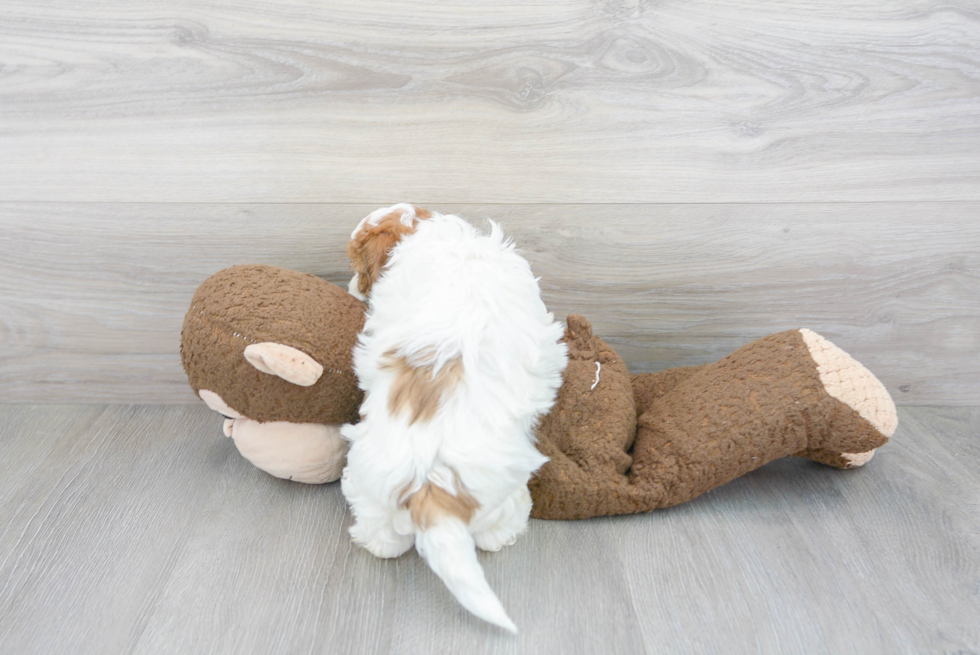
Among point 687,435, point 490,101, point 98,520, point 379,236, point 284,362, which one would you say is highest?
point 490,101

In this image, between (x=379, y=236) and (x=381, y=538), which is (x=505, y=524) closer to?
(x=381, y=538)

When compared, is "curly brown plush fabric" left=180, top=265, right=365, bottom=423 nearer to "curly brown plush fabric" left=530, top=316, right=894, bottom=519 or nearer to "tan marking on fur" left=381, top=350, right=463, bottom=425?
"tan marking on fur" left=381, top=350, right=463, bottom=425

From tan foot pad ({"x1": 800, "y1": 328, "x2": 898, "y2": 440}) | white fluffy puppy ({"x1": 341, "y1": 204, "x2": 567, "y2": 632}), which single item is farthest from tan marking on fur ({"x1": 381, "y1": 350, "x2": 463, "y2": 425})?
A: tan foot pad ({"x1": 800, "y1": 328, "x2": 898, "y2": 440})

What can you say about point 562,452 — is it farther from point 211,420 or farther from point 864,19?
point 864,19

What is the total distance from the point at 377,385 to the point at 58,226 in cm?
66

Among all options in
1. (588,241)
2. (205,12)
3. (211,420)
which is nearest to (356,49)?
(205,12)

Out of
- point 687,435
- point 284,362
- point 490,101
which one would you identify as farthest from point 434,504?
point 490,101

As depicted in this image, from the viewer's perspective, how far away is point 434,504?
0.71m

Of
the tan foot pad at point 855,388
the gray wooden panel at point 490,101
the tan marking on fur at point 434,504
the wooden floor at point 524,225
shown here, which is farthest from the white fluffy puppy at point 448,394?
the tan foot pad at point 855,388

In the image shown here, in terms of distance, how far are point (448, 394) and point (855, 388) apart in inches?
22.3

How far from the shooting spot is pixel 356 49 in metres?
0.96

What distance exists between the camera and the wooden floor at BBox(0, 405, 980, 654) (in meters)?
0.72

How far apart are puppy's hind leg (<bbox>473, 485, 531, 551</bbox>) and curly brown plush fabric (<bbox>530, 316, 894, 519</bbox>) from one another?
0.03 metres

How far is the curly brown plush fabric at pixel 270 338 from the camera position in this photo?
854 mm
